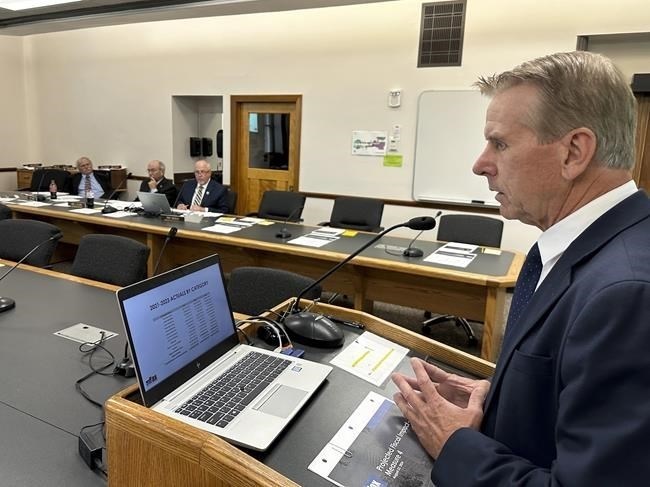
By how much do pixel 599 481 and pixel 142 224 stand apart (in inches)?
144

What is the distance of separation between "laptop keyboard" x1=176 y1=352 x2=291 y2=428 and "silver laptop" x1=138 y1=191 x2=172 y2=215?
322 centimetres

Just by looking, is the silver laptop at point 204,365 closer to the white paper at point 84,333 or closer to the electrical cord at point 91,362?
the electrical cord at point 91,362

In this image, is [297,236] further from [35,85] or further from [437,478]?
[35,85]

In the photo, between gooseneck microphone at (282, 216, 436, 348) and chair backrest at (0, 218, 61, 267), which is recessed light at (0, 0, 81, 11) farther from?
gooseneck microphone at (282, 216, 436, 348)

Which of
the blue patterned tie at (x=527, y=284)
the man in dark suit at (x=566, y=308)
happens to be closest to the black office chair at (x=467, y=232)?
the blue patterned tie at (x=527, y=284)

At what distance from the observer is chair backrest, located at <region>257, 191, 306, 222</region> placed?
4512 millimetres

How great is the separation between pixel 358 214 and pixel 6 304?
117 inches

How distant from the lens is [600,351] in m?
0.56

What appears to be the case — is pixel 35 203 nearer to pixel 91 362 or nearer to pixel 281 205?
pixel 281 205

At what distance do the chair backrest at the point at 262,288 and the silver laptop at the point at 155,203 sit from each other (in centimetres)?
240

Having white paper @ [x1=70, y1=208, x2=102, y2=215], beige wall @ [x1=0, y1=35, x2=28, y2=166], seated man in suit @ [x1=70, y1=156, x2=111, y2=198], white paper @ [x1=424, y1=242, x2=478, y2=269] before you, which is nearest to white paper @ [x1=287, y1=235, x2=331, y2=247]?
white paper @ [x1=424, y1=242, x2=478, y2=269]

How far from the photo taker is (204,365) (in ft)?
3.57

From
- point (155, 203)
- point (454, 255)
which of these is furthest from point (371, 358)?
point (155, 203)

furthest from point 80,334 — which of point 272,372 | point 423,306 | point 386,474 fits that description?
point 423,306
